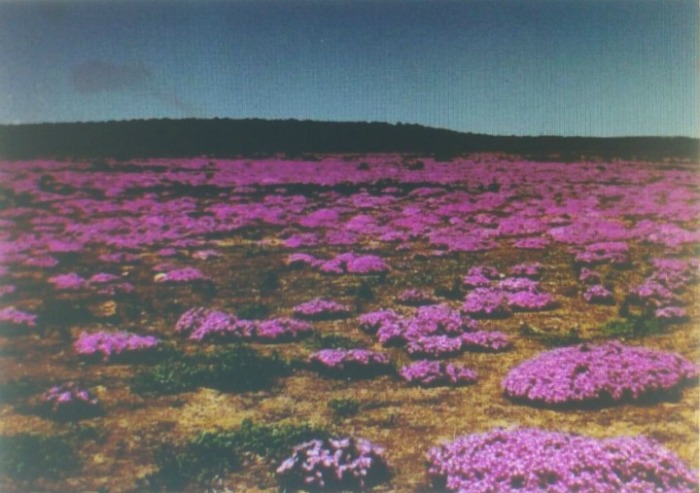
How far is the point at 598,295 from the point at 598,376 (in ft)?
10.1

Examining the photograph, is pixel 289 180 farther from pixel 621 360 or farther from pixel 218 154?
pixel 621 360

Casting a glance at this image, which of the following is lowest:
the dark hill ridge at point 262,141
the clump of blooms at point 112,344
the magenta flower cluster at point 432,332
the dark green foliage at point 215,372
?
the dark green foliage at point 215,372

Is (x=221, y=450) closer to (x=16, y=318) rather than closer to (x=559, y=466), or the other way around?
(x=559, y=466)

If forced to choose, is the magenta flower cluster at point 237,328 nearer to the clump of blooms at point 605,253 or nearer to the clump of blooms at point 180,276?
the clump of blooms at point 180,276

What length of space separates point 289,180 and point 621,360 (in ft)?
34.7

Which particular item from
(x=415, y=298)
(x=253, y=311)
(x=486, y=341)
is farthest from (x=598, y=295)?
(x=253, y=311)

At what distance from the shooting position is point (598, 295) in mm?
11141

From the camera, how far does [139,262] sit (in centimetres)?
1238

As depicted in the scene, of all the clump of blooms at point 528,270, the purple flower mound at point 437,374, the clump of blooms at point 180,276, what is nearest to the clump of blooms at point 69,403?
the clump of blooms at point 180,276

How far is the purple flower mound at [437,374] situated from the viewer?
8.88m

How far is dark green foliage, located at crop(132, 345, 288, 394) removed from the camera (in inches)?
346

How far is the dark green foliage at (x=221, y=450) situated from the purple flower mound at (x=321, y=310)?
296cm

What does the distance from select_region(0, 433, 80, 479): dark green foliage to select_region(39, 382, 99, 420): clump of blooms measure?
56cm

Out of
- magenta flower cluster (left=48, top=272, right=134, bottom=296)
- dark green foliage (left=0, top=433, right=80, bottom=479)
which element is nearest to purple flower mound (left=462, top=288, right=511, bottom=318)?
magenta flower cluster (left=48, top=272, right=134, bottom=296)
